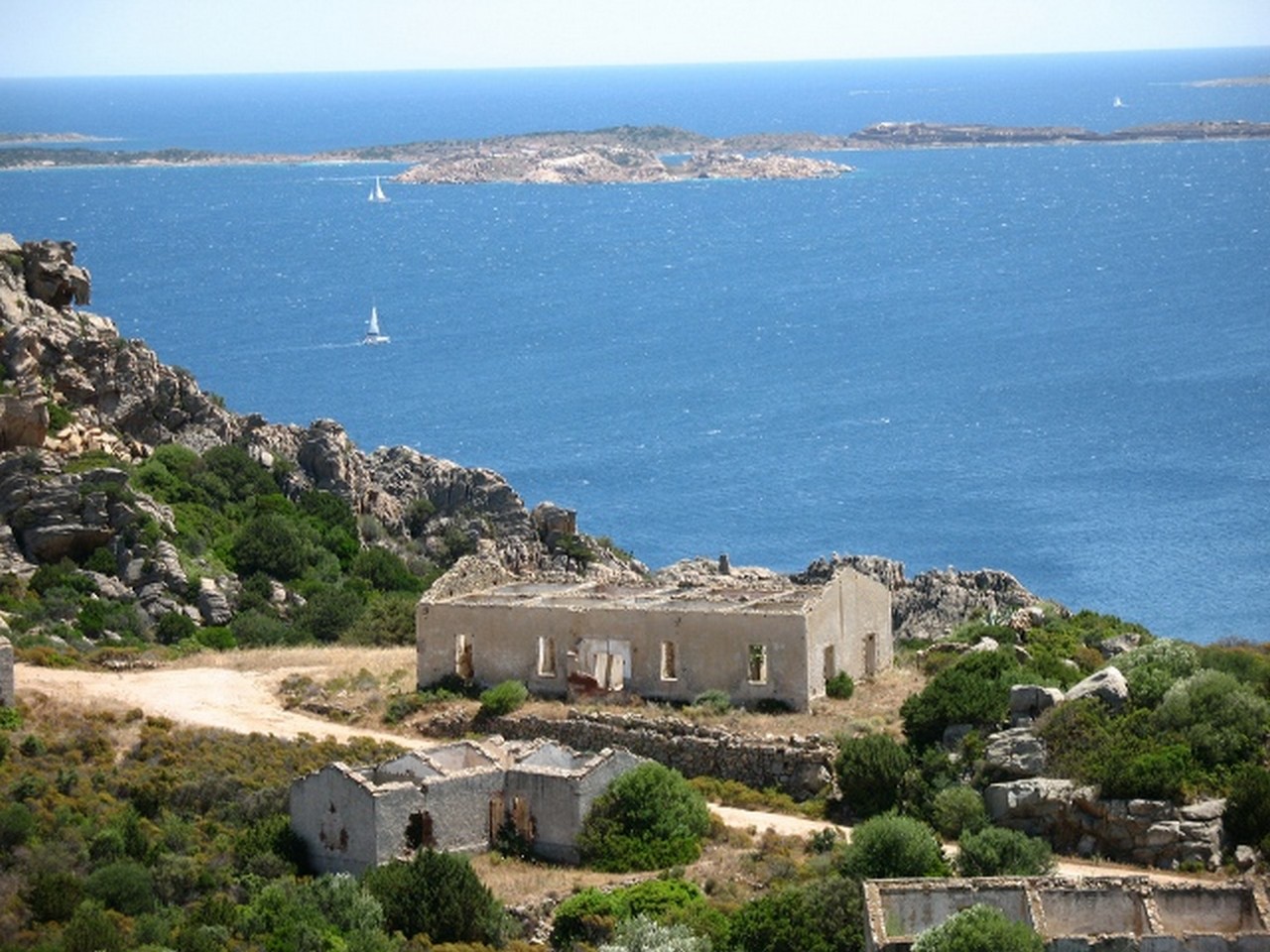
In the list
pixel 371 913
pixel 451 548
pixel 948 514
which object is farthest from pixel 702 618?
pixel 948 514

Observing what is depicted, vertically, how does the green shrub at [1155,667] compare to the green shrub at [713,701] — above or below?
above

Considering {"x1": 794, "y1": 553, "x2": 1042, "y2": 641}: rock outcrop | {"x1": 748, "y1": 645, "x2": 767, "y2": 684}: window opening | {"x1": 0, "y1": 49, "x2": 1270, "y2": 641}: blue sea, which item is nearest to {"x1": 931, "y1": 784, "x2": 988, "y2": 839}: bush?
{"x1": 748, "y1": 645, "x2": 767, "y2": 684}: window opening

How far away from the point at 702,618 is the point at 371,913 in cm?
1043

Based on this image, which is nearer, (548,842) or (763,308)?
(548,842)

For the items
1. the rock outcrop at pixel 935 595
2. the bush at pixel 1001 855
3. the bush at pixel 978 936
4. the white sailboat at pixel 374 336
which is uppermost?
→ the bush at pixel 978 936

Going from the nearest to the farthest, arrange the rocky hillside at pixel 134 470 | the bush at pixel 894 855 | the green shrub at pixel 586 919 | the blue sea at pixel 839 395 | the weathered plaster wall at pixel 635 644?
1. the green shrub at pixel 586 919
2. the bush at pixel 894 855
3. the weathered plaster wall at pixel 635 644
4. the rocky hillside at pixel 134 470
5. the blue sea at pixel 839 395

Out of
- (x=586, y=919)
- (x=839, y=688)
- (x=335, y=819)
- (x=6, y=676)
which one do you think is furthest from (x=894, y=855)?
(x=6, y=676)

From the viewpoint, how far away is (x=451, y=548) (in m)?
67.6

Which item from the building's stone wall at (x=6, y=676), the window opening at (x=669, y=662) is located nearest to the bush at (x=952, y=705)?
the window opening at (x=669, y=662)

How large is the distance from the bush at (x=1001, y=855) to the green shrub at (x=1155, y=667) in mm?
5087

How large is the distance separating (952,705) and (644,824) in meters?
5.80

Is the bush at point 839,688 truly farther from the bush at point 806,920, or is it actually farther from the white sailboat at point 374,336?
the white sailboat at point 374,336

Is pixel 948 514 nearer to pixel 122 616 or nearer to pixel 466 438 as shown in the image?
pixel 466 438

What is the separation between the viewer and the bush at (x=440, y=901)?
33656mm
